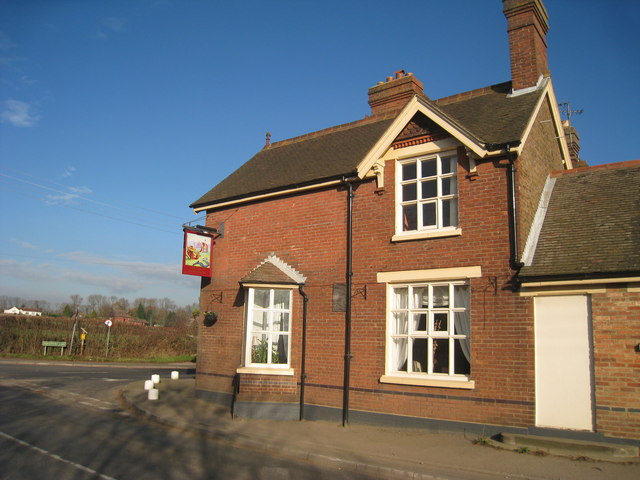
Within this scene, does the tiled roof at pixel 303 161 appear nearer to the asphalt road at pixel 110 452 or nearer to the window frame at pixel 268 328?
the window frame at pixel 268 328

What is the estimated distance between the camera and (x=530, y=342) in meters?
9.98

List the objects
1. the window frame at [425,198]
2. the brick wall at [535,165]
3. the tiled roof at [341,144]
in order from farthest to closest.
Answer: the tiled roof at [341,144]
the window frame at [425,198]
the brick wall at [535,165]

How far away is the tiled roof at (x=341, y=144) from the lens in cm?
1199

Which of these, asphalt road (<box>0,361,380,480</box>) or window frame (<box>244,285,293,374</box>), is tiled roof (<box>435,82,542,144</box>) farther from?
asphalt road (<box>0,361,380,480</box>)

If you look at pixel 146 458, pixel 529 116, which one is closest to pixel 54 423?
pixel 146 458

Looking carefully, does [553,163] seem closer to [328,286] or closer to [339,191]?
[339,191]

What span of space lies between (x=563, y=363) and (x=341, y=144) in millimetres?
9094

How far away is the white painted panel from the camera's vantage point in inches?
373

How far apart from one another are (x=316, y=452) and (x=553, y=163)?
31.7 feet

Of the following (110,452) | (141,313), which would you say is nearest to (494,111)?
(110,452)

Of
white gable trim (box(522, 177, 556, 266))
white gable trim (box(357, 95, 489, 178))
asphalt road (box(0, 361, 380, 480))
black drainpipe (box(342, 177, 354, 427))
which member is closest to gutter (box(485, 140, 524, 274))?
white gable trim (box(522, 177, 556, 266))

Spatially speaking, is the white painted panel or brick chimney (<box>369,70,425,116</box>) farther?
brick chimney (<box>369,70,425,116</box>)

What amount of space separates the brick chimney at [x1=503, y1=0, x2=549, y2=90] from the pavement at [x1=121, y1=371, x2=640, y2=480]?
8.85 metres

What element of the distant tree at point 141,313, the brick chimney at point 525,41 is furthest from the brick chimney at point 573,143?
the distant tree at point 141,313
